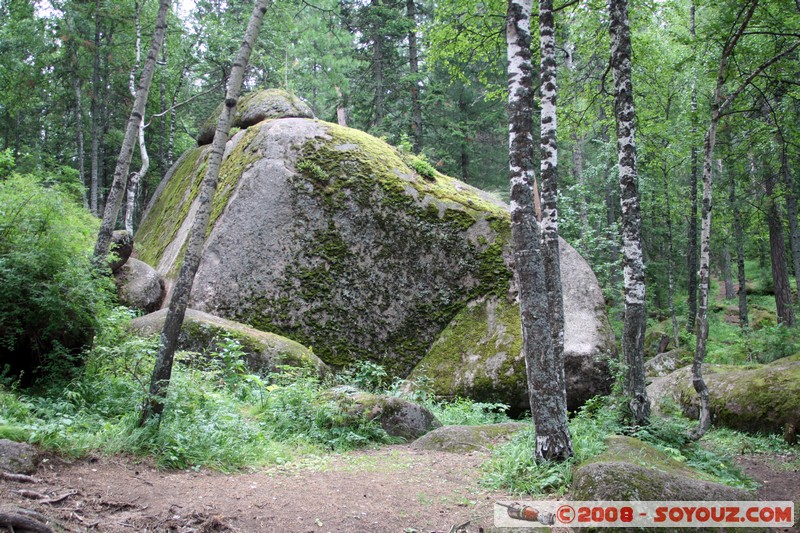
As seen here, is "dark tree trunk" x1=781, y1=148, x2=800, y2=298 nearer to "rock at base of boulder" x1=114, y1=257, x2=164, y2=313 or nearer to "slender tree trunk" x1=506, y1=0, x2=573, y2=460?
"slender tree trunk" x1=506, y1=0, x2=573, y2=460

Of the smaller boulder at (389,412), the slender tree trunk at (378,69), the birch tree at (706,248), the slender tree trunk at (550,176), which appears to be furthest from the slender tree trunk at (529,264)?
the slender tree trunk at (378,69)

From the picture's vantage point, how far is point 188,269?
17.4ft

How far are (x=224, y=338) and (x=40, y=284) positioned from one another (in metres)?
2.91

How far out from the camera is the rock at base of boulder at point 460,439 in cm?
666

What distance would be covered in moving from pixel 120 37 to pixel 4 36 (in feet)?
13.0

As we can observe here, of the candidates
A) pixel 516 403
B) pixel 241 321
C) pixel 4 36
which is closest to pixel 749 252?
pixel 516 403

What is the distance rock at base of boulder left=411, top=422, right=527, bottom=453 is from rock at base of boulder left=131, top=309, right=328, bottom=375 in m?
2.79

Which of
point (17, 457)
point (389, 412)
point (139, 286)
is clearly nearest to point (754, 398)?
point (389, 412)

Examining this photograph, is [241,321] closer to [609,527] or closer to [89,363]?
[89,363]

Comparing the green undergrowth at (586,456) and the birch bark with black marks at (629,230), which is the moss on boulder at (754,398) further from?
the birch bark with black marks at (629,230)

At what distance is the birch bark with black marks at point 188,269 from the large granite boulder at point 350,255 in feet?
15.6

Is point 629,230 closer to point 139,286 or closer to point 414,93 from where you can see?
point 139,286

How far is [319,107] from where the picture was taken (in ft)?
110

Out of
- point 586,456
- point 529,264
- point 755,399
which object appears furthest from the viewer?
point 755,399
